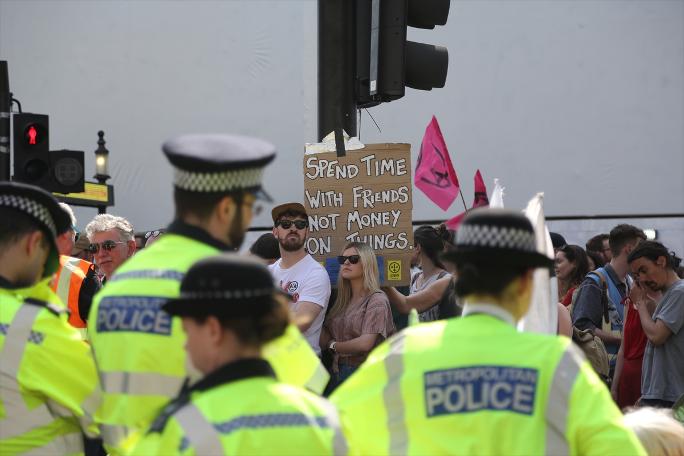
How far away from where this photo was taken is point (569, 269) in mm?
9023

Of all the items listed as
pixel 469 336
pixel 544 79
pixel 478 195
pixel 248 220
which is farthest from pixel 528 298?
pixel 544 79

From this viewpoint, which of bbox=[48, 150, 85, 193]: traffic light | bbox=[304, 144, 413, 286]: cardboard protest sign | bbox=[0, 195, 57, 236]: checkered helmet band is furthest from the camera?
bbox=[48, 150, 85, 193]: traffic light

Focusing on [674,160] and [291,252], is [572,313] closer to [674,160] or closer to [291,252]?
[291,252]

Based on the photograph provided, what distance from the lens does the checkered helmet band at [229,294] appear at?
8.60 ft

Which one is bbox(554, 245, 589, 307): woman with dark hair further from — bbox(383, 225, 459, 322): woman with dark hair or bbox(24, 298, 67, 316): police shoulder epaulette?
bbox(24, 298, 67, 316): police shoulder epaulette

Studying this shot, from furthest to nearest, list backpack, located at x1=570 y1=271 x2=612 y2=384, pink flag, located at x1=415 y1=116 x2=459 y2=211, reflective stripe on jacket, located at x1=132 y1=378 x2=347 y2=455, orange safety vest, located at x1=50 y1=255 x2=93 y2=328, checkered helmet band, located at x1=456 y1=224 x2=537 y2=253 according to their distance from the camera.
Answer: pink flag, located at x1=415 y1=116 x2=459 y2=211 < backpack, located at x1=570 y1=271 x2=612 y2=384 < orange safety vest, located at x1=50 y1=255 x2=93 y2=328 < checkered helmet band, located at x1=456 y1=224 x2=537 y2=253 < reflective stripe on jacket, located at x1=132 y1=378 x2=347 y2=455

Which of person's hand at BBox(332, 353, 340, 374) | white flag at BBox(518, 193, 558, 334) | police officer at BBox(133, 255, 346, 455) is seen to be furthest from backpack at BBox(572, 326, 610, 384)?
police officer at BBox(133, 255, 346, 455)

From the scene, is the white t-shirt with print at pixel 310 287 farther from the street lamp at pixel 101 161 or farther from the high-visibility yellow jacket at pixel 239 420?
the street lamp at pixel 101 161

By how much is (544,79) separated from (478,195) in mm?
10033

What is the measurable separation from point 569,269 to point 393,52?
2.69 meters

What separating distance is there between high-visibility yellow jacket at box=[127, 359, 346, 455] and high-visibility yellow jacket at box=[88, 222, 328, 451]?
1.20 feet

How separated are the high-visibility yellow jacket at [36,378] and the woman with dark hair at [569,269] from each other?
6021 mm

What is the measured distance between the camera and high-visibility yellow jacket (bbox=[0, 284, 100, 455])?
3447 millimetres

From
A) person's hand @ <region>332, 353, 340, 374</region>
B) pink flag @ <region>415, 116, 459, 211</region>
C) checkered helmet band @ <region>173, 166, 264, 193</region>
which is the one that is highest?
checkered helmet band @ <region>173, 166, 264, 193</region>
